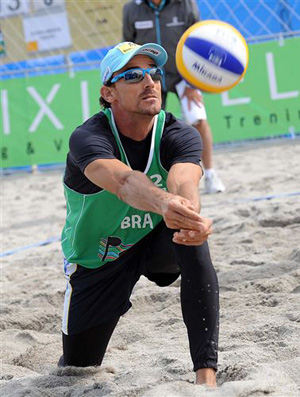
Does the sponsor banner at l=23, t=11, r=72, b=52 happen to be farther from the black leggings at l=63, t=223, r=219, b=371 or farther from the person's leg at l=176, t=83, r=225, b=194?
the black leggings at l=63, t=223, r=219, b=371

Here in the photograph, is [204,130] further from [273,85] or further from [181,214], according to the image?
[181,214]

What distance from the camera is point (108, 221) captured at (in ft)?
8.03

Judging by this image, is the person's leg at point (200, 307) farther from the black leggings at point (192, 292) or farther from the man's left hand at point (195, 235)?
the man's left hand at point (195, 235)

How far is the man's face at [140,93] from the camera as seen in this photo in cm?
237

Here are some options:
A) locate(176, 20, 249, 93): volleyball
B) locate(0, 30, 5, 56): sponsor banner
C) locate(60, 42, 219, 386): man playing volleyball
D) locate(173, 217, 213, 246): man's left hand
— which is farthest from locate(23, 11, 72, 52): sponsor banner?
locate(173, 217, 213, 246): man's left hand

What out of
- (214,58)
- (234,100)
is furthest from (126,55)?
(234,100)

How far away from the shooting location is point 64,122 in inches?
310

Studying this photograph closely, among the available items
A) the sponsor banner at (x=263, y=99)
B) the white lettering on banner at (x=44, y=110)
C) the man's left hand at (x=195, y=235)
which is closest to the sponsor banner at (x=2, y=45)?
the white lettering on banner at (x=44, y=110)

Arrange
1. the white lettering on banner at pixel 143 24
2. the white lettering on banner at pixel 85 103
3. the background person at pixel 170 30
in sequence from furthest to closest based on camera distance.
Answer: the white lettering on banner at pixel 85 103, the white lettering on banner at pixel 143 24, the background person at pixel 170 30

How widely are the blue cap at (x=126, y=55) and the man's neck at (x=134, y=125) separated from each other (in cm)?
16

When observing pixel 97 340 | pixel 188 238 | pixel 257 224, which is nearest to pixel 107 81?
pixel 188 238

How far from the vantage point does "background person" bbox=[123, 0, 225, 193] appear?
558 cm

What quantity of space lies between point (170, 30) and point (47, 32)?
3.39 meters

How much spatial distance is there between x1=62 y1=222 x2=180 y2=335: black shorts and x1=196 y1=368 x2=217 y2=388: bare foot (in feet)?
1.63
